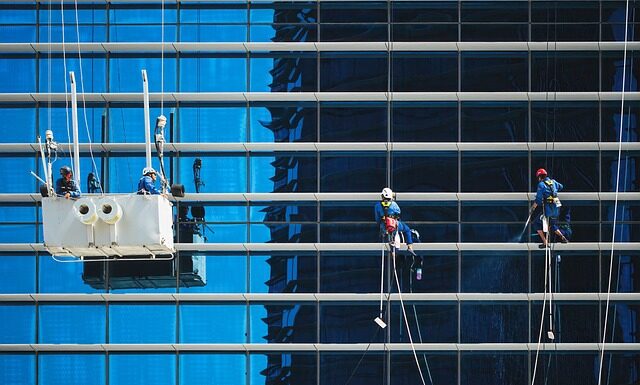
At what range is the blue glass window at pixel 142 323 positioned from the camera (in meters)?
66.3

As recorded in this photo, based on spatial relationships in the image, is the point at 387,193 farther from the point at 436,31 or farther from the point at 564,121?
the point at 564,121

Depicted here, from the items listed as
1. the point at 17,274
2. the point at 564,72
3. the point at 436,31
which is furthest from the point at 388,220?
the point at 17,274

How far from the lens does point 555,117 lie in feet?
221

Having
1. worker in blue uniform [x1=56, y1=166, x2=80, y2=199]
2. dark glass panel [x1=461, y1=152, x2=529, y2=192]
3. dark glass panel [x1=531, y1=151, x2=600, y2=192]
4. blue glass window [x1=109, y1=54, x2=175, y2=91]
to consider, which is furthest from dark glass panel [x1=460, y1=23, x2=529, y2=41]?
worker in blue uniform [x1=56, y1=166, x2=80, y2=199]

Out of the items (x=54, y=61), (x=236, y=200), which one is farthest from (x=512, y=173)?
(x=54, y=61)

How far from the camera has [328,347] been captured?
66.1 m

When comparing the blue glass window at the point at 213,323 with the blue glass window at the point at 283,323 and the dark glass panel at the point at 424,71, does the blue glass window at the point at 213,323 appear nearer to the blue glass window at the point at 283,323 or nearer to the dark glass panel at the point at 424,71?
the blue glass window at the point at 283,323

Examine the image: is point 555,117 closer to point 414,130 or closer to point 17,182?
point 414,130

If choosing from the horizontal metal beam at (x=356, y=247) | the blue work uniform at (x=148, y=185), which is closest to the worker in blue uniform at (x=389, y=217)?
the horizontal metal beam at (x=356, y=247)

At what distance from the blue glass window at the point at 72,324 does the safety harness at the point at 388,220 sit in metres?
7.15

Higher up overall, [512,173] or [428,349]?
[512,173]

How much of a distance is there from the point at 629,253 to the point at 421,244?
4923 mm

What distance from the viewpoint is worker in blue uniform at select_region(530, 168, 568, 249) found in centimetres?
6450

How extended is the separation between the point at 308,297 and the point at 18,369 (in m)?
7.01
